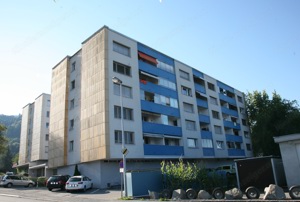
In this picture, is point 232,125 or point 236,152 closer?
point 236,152

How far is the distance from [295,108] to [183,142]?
77.0 ft

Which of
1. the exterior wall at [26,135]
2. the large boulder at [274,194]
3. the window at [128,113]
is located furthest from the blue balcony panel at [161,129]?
the exterior wall at [26,135]

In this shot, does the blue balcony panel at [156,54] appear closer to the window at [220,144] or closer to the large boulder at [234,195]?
the window at [220,144]

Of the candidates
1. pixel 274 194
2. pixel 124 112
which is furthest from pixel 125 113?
pixel 274 194

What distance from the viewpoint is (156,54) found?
39375 millimetres

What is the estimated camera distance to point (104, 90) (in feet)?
98.9

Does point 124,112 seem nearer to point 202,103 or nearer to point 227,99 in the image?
point 202,103

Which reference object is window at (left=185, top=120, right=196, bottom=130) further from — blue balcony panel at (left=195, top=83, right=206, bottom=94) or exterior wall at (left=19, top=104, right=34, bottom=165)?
exterior wall at (left=19, top=104, right=34, bottom=165)

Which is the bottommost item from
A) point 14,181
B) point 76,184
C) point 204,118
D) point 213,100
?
point 76,184

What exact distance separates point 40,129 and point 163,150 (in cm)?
3471

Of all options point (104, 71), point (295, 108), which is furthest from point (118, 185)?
point (295, 108)

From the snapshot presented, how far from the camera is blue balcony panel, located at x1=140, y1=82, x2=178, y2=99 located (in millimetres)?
35325

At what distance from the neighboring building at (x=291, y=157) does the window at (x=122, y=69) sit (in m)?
20.1

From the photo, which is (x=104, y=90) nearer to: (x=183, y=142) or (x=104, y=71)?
(x=104, y=71)
